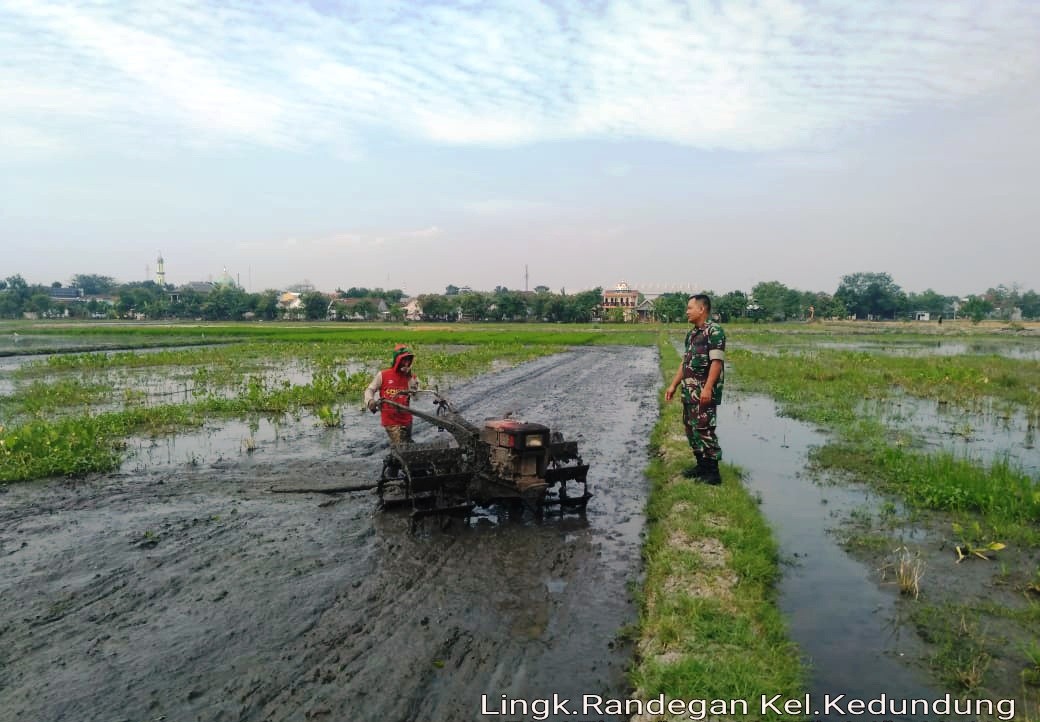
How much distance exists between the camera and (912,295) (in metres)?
139

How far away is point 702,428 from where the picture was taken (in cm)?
771

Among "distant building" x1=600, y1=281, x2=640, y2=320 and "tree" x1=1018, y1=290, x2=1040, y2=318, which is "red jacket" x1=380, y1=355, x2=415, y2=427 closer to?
"distant building" x1=600, y1=281, x2=640, y2=320

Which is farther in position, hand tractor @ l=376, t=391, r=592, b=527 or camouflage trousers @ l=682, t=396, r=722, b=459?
camouflage trousers @ l=682, t=396, r=722, b=459

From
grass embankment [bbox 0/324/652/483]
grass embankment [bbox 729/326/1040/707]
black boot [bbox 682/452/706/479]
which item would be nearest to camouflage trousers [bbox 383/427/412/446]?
black boot [bbox 682/452/706/479]

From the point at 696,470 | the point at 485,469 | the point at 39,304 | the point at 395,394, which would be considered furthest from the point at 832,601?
the point at 39,304

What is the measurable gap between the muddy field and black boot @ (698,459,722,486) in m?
0.98

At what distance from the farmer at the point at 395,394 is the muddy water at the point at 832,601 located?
4596 mm

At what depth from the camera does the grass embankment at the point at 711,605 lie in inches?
152

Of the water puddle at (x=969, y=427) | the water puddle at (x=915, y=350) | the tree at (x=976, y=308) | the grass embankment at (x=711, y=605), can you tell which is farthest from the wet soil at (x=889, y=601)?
the tree at (x=976, y=308)

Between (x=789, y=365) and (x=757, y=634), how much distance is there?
23875 mm

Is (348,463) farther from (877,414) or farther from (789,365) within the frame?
(789,365)

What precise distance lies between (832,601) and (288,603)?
15.2ft

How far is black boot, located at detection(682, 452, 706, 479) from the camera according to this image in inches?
315

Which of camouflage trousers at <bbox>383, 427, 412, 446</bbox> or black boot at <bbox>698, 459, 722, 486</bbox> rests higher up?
camouflage trousers at <bbox>383, 427, 412, 446</bbox>
